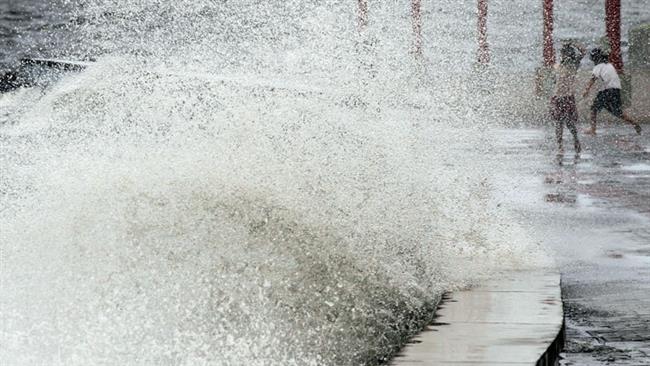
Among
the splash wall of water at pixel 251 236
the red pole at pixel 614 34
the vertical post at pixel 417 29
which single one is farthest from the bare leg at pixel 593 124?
the splash wall of water at pixel 251 236

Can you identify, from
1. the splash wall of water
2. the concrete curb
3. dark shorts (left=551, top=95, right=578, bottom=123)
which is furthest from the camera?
dark shorts (left=551, top=95, right=578, bottom=123)

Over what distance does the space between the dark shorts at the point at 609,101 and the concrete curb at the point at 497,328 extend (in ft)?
41.4

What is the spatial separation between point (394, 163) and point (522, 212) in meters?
3.66

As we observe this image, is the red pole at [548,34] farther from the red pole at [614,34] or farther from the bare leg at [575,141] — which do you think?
the bare leg at [575,141]

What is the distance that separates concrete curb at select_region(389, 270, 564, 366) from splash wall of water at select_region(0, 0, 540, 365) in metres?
0.23

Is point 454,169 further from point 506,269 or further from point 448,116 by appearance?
point 506,269

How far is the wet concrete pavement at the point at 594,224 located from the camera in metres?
8.13

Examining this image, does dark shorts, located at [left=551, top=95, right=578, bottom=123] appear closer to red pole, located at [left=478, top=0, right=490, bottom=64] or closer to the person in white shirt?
the person in white shirt

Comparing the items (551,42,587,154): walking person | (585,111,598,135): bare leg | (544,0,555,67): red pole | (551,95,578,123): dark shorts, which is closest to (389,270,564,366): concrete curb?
(551,42,587,154): walking person

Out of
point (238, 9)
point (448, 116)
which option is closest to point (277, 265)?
point (448, 116)

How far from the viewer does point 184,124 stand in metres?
9.46

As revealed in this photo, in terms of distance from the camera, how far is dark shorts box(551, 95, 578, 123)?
1951cm

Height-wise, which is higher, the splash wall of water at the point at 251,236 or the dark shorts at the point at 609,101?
the splash wall of water at the point at 251,236

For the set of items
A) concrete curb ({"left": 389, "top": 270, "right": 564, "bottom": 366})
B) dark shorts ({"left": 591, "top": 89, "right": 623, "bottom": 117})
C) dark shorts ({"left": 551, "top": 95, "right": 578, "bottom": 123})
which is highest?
concrete curb ({"left": 389, "top": 270, "right": 564, "bottom": 366})
